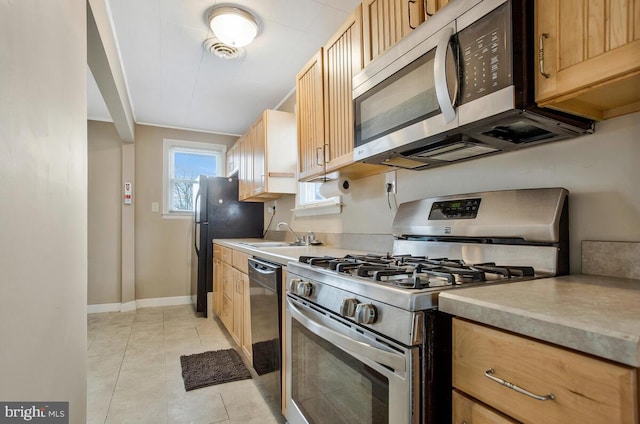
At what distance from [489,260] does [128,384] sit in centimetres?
238

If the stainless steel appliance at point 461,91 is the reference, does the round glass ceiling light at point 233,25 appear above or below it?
above

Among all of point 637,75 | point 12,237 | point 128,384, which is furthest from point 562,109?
point 128,384

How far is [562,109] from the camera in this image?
0.92 metres

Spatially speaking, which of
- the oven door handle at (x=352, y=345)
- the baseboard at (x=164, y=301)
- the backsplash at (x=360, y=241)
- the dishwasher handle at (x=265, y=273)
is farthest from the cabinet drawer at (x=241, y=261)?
the baseboard at (x=164, y=301)

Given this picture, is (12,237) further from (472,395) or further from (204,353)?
(204,353)

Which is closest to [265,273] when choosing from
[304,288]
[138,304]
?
[304,288]

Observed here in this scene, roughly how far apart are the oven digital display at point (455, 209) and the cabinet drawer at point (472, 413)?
743 millimetres

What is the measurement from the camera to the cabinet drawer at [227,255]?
2.89 m

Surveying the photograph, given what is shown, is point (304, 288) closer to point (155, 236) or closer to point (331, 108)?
point (331, 108)

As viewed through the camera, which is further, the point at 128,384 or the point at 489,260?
the point at 128,384

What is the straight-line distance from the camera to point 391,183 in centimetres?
186

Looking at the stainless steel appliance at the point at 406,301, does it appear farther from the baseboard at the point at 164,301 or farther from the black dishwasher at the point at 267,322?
the baseboard at the point at 164,301

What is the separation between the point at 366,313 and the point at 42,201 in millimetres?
988

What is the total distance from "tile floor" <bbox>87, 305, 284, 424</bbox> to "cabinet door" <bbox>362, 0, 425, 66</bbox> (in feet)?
6.55
